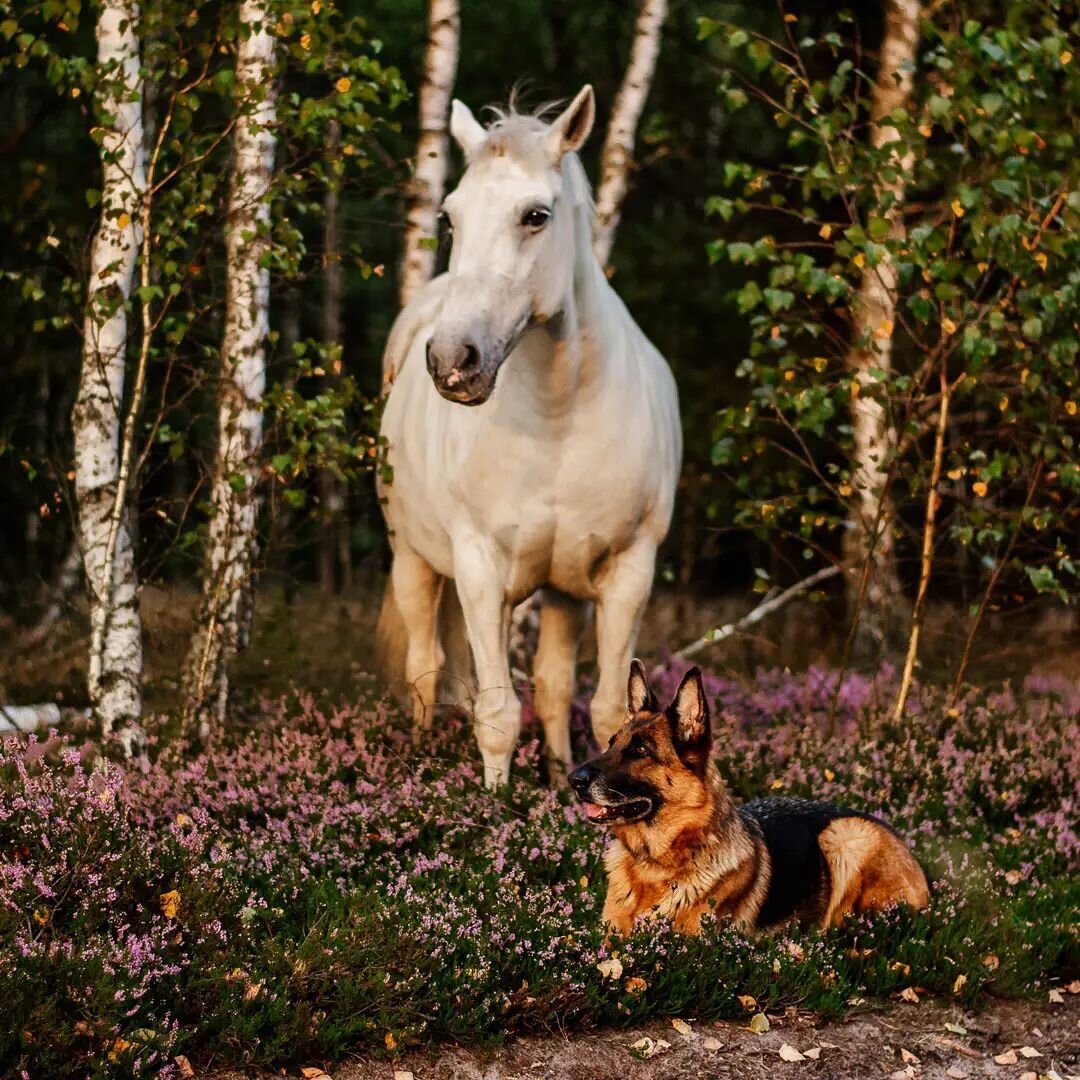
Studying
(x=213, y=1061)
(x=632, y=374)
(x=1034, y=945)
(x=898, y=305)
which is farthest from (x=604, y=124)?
(x=213, y=1061)

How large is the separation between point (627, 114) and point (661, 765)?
803 cm

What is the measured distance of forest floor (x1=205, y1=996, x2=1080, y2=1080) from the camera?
5.40 metres

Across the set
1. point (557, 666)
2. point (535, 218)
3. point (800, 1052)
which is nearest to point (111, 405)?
point (557, 666)

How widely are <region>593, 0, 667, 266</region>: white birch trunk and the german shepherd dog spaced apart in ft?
23.4

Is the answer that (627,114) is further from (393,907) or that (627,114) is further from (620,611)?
(393,907)

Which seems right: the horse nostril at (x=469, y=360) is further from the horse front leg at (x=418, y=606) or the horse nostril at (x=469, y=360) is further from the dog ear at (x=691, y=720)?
the horse front leg at (x=418, y=606)

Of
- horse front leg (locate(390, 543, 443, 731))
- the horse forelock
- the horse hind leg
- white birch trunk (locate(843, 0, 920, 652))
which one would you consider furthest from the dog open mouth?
white birch trunk (locate(843, 0, 920, 652))

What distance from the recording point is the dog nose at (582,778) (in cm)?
587

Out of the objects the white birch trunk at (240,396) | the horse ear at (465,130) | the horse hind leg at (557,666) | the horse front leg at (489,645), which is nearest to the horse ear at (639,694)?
the horse front leg at (489,645)

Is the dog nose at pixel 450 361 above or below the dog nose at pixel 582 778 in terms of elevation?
above

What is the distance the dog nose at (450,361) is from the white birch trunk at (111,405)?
2.71m

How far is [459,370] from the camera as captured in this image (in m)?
6.78

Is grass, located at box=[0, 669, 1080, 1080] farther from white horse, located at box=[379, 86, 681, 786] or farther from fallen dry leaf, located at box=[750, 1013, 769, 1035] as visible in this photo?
white horse, located at box=[379, 86, 681, 786]

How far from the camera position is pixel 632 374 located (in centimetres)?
833
